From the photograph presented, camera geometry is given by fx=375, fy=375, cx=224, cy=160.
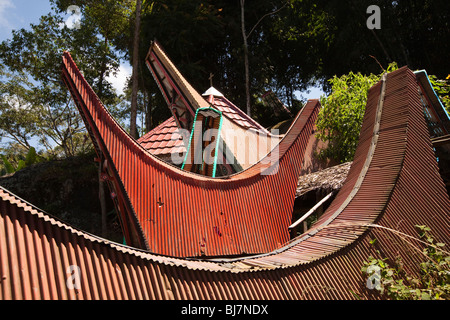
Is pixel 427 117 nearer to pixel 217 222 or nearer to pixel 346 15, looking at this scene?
pixel 217 222

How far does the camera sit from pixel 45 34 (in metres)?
16.3

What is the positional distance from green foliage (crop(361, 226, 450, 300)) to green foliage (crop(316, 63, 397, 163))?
7.75 metres

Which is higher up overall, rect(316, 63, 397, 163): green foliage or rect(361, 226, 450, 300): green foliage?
rect(316, 63, 397, 163): green foliage

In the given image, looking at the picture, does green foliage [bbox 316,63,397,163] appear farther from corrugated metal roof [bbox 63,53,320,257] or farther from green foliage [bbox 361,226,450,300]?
green foliage [bbox 361,226,450,300]

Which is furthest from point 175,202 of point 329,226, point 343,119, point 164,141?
point 343,119

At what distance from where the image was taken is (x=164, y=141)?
1102 centimetres

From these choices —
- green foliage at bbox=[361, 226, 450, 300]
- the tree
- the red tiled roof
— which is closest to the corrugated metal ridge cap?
green foliage at bbox=[361, 226, 450, 300]

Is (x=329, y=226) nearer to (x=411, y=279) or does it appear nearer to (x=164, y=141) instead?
(x=411, y=279)

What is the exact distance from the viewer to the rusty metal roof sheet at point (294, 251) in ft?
6.50

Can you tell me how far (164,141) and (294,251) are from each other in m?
8.17

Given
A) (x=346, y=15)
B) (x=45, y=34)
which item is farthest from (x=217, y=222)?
(x=45, y=34)

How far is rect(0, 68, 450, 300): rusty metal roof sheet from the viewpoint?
6.50ft

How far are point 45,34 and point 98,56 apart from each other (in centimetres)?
231

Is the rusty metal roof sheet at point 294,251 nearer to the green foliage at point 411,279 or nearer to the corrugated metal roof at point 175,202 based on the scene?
the green foliage at point 411,279
